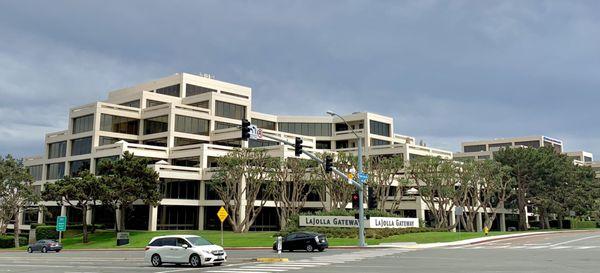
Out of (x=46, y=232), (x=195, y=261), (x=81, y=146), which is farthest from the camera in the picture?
(x=81, y=146)

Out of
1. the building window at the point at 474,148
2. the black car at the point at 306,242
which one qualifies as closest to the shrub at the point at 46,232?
the black car at the point at 306,242

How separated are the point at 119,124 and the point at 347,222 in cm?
4357

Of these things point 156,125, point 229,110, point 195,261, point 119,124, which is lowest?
point 195,261

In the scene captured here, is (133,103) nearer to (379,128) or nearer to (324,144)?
(324,144)

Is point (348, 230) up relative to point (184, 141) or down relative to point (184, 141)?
down

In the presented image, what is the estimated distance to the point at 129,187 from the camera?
201 ft

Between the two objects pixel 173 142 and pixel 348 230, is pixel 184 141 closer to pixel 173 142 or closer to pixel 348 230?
pixel 173 142

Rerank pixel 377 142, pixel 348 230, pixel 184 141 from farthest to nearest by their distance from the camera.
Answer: pixel 377 142, pixel 184 141, pixel 348 230

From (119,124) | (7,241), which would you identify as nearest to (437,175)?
(119,124)

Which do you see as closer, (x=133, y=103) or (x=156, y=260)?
(x=156, y=260)

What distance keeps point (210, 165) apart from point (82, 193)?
19.4m

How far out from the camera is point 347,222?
52.6m

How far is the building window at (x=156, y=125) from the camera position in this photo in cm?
8038

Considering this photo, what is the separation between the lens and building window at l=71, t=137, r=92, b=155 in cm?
7988
